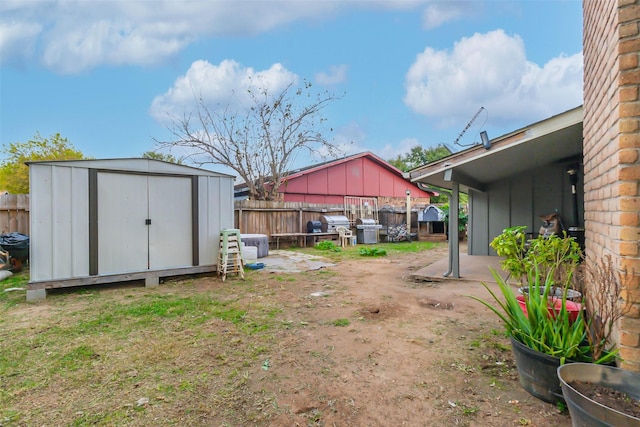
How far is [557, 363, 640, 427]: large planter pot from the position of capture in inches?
49.1

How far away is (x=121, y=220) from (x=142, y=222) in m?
0.31

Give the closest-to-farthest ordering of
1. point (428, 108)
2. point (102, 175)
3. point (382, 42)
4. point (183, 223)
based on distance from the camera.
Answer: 1. point (102, 175)
2. point (183, 223)
3. point (382, 42)
4. point (428, 108)

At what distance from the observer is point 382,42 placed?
32.6 feet

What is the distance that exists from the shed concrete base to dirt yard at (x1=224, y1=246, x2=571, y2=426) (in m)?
3.46

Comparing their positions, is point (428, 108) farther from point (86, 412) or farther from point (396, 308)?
point (86, 412)

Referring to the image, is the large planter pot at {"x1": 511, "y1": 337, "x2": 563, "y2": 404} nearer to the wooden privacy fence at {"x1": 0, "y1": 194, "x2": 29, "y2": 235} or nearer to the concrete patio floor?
the concrete patio floor

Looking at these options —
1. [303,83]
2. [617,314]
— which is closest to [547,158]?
[617,314]

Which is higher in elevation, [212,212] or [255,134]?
[255,134]

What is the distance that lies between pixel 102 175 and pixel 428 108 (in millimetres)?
13548

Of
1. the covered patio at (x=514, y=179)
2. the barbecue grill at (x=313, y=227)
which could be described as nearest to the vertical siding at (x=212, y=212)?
the covered patio at (x=514, y=179)

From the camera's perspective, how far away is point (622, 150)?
67.2 inches

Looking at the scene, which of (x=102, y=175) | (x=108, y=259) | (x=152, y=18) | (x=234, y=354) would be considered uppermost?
(x=152, y=18)

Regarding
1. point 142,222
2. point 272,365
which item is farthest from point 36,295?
point 272,365

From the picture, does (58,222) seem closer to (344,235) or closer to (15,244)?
(15,244)
